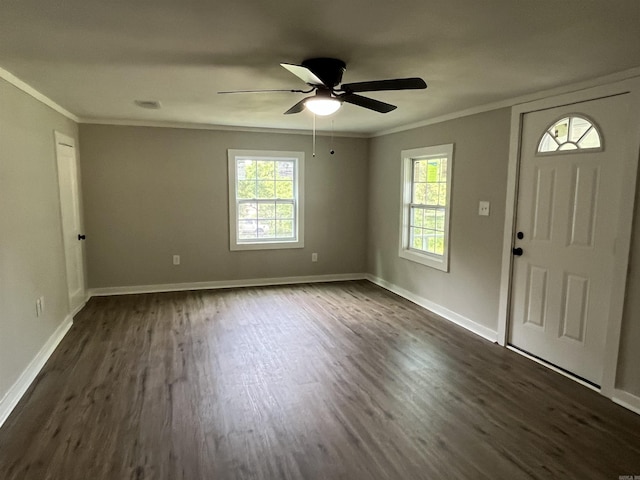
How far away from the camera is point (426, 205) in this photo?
4.98 m

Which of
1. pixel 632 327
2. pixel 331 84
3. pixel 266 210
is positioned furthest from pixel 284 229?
pixel 632 327

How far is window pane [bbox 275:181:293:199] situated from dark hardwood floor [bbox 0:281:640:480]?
2.34 meters

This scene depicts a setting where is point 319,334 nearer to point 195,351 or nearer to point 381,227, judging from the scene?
point 195,351

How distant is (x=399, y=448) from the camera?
7.36 ft

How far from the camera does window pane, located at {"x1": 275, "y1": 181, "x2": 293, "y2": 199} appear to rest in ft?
19.4

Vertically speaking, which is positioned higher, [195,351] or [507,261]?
[507,261]

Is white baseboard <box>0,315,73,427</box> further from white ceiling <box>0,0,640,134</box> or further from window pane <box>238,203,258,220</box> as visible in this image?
window pane <box>238,203,258,220</box>

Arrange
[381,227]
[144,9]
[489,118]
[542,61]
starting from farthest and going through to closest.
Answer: [381,227]
[489,118]
[542,61]
[144,9]

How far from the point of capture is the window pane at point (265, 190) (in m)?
5.83

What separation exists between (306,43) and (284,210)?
3880 mm

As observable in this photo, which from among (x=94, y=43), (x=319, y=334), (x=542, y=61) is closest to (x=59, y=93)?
(x=94, y=43)

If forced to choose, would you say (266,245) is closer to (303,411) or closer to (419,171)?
(419,171)

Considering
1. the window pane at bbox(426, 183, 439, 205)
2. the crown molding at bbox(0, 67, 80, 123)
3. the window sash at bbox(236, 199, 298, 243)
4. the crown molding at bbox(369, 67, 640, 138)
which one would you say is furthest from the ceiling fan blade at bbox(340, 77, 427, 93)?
the window sash at bbox(236, 199, 298, 243)

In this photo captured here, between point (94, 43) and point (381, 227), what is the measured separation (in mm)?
4381
